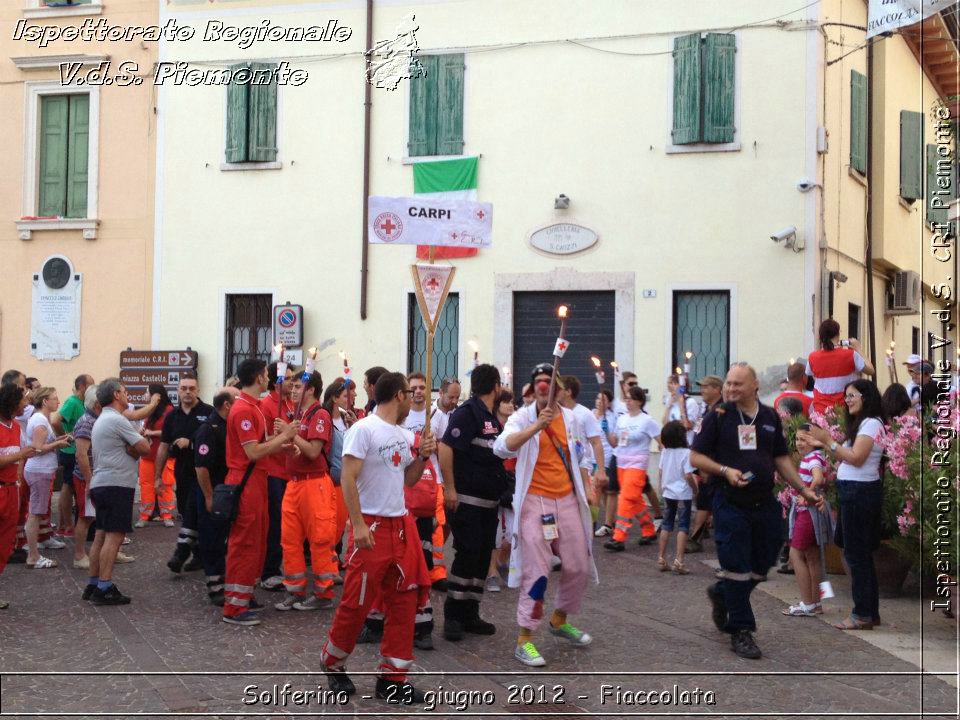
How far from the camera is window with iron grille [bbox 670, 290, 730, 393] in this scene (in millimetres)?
18750

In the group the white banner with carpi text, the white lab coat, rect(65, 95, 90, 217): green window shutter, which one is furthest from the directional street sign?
the white lab coat

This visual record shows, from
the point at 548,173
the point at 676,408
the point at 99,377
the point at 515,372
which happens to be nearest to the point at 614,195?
the point at 548,173

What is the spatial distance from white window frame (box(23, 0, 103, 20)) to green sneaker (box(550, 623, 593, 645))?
659 inches

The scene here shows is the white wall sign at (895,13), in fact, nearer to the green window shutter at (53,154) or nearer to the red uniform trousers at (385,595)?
the red uniform trousers at (385,595)

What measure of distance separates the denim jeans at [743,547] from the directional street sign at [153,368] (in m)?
13.8

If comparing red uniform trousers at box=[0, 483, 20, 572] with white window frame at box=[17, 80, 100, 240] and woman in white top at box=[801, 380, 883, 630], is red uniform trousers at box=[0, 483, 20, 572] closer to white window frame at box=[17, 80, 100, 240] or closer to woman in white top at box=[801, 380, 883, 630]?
woman in white top at box=[801, 380, 883, 630]

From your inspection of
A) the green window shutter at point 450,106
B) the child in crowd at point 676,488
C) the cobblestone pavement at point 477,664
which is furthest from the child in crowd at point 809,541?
the green window shutter at point 450,106

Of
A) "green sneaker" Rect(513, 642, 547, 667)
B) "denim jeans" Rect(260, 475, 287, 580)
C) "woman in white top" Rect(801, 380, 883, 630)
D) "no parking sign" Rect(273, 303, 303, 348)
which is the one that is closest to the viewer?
"green sneaker" Rect(513, 642, 547, 667)

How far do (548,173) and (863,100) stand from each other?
5515 millimetres

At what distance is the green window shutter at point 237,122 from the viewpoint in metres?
20.7

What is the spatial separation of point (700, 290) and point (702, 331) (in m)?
0.63

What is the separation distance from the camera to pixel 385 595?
23.4 feet

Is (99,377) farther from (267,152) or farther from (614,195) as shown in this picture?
(614,195)

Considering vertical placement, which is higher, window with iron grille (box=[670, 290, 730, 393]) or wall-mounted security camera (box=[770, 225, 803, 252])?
wall-mounted security camera (box=[770, 225, 803, 252])
